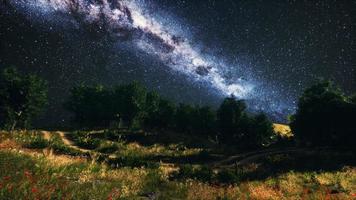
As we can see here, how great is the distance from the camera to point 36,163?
13570 mm

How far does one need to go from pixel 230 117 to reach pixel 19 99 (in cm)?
4853

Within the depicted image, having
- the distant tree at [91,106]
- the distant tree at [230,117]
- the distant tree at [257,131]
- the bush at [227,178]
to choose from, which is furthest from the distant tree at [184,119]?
the bush at [227,178]

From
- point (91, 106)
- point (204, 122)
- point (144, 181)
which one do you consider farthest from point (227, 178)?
point (91, 106)

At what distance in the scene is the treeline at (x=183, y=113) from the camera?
4531 centimetres

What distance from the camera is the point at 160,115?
87312mm

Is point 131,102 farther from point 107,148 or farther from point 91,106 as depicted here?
point 107,148

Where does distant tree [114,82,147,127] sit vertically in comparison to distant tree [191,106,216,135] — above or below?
above

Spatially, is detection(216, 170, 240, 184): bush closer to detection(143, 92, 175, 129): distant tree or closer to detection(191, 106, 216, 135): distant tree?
detection(191, 106, 216, 135): distant tree

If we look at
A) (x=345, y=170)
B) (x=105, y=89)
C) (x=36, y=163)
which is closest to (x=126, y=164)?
(x=36, y=163)

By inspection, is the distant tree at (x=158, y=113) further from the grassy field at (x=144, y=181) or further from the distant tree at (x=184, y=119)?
the grassy field at (x=144, y=181)

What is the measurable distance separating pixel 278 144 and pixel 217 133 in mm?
21548

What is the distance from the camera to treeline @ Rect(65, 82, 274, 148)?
71.3 meters

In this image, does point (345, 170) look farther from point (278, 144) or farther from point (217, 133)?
point (217, 133)

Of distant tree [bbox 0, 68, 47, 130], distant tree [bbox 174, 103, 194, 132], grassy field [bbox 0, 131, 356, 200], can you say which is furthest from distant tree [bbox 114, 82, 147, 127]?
grassy field [bbox 0, 131, 356, 200]
